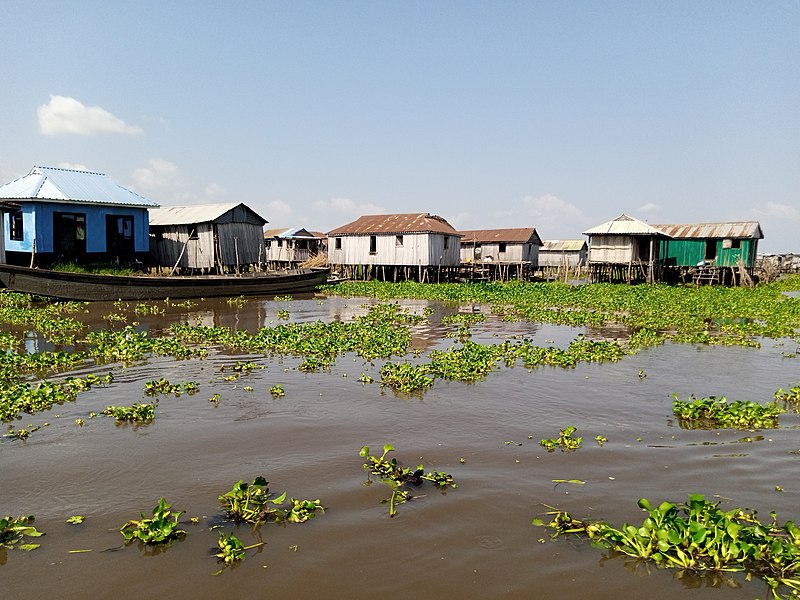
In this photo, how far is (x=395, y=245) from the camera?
37000mm

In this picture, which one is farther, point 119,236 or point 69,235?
point 119,236

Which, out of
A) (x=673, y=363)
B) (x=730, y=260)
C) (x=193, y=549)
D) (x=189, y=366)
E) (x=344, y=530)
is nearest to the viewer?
(x=193, y=549)

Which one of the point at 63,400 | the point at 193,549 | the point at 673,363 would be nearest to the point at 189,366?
the point at 63,400

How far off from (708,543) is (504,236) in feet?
142

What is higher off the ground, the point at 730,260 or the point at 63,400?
the point at 730,260

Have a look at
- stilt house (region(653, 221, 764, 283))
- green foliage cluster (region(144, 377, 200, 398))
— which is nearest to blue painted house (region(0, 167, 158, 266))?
green foliage cluster (region(144, 377, 200, 398))

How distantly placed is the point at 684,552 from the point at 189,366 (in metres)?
10.1

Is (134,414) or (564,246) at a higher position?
(564,246)

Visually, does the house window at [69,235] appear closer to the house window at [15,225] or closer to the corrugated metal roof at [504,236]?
the house window at [15,225]

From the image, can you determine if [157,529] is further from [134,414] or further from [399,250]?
[399,250]

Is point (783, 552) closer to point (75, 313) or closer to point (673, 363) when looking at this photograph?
point (673, 363)

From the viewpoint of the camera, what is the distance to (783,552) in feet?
13.5

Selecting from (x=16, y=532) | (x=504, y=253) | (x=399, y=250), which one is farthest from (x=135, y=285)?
(x=504, y=253)

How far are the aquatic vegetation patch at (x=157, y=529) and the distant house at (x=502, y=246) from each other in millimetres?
41051
